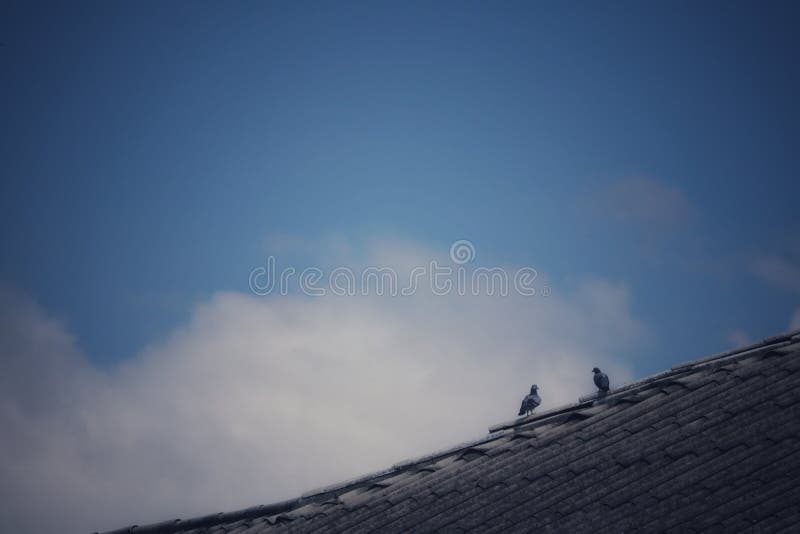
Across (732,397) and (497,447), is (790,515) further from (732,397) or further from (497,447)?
(497,447)

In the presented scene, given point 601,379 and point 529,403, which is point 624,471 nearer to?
point 601,379

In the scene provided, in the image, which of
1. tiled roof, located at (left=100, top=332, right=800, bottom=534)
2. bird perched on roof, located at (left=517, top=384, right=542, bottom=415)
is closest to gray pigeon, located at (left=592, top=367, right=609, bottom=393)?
tiled roof, located at (left=100, top=332, right=800, bottom=534)

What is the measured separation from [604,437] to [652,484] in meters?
0.98

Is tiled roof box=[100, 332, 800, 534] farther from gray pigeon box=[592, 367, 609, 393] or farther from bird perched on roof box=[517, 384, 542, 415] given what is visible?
bird perched on roof box=[517, 384, 542, 415]

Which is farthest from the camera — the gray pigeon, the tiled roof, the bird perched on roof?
the bird perched on roof

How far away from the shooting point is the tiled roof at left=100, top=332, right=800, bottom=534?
4570mm

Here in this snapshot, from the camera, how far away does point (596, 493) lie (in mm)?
5121

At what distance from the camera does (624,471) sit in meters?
5.28

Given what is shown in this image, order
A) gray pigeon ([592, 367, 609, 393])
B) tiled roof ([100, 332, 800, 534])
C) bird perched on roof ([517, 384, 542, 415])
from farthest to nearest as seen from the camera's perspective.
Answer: bird perched on roof ([517, 384, 542, 415]), gray pigeon ([592, 367, 609, 393]), tiled roof ([100, 332, 800, 534])

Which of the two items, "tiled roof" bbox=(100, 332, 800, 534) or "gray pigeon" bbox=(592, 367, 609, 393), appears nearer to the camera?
"tiled roof" bbox=(100, 332, 800, 534)

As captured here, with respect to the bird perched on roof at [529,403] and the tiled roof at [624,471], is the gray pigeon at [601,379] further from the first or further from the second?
the bird perched on roof at [529,403]

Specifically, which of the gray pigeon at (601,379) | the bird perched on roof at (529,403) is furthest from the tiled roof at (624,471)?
the bird perched on roof at (529,403)

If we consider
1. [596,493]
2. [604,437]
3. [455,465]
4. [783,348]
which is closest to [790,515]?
[596,493]

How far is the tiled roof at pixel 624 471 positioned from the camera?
4570 mm
